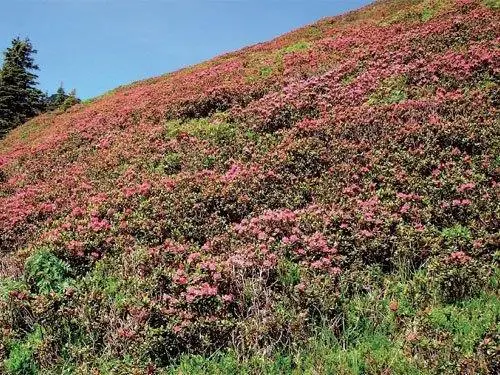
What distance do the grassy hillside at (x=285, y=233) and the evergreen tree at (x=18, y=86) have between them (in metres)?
33.9

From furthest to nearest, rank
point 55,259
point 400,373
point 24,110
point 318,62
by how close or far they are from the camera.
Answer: point 24,110
point 318,62
point 55,259
point 400,373

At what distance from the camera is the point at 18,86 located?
52812 mm

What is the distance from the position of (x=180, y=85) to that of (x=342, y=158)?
17.1 m

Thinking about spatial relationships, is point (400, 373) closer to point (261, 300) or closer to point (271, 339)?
point (271, 339)

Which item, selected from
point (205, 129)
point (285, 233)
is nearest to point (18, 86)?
point (205, 129)

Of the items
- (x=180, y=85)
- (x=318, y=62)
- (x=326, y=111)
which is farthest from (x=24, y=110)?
(x=326, y=111)

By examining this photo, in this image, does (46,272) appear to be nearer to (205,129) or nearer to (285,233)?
(285,233)

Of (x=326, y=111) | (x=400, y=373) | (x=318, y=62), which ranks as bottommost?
(x=400, y=373)

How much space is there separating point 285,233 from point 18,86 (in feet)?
166

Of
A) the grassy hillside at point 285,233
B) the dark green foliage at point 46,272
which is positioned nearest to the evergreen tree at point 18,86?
the grassy hillside at point 285,233

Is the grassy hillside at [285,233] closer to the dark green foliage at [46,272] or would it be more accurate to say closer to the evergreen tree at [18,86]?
the dark green foliage at [46,272]

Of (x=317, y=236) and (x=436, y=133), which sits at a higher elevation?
(x=436, y=133)

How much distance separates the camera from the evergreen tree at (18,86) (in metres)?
51.0

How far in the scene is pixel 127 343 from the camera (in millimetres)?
7723
